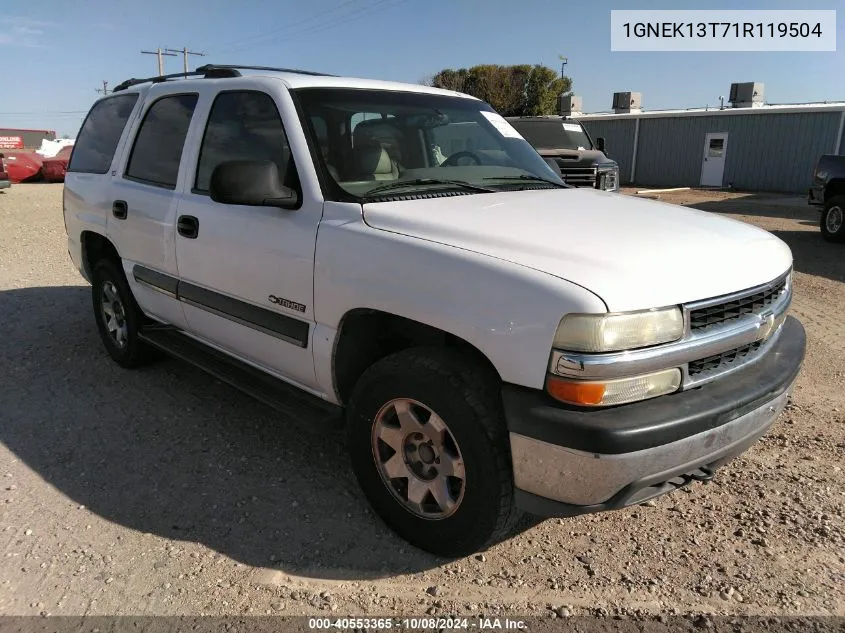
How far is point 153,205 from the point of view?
3.91m

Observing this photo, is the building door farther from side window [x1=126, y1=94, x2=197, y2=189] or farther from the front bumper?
the front bumper

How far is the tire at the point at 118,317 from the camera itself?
4.53 meters

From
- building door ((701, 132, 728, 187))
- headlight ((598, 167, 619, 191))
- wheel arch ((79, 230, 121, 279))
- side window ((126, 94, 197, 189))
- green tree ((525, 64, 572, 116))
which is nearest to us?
side window ((126, 94, 197, 189))

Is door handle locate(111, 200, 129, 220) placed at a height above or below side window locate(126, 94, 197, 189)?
below

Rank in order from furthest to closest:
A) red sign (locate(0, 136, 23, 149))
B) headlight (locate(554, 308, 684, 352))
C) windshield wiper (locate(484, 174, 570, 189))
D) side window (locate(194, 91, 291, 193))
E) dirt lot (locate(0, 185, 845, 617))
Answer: red sign (locate(0, 136, 23, 149)), windshield wiper (locate(484, 174, 570, 189)), side window (locate(194, 91, 291, 193)), dirt lot (locate(0, 185, 845, 617)), headlight (locate(554, 308, 684, 352))

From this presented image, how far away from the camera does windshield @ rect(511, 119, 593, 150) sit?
524 inches

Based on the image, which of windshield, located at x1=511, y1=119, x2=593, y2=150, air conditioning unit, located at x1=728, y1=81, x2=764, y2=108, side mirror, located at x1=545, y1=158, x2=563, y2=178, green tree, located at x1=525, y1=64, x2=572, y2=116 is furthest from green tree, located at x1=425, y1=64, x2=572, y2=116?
side mirror, located at x1=545, y1=158, x2=563, y2=178

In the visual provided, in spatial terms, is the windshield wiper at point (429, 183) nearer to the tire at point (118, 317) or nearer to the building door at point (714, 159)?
the tire at point (118, 317)

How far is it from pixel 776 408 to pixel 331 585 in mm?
1955

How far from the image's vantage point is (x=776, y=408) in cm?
259

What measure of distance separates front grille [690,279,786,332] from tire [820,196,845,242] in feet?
31.7

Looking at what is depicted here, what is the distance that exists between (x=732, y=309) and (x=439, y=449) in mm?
1247

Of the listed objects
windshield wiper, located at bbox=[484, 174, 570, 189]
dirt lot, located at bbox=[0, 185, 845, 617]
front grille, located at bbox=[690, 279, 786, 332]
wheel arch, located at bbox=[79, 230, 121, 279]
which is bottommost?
dirt lot, located at bbox=[0, 185, 845, 617]

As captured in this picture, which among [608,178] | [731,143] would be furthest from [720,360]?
[731,143]
